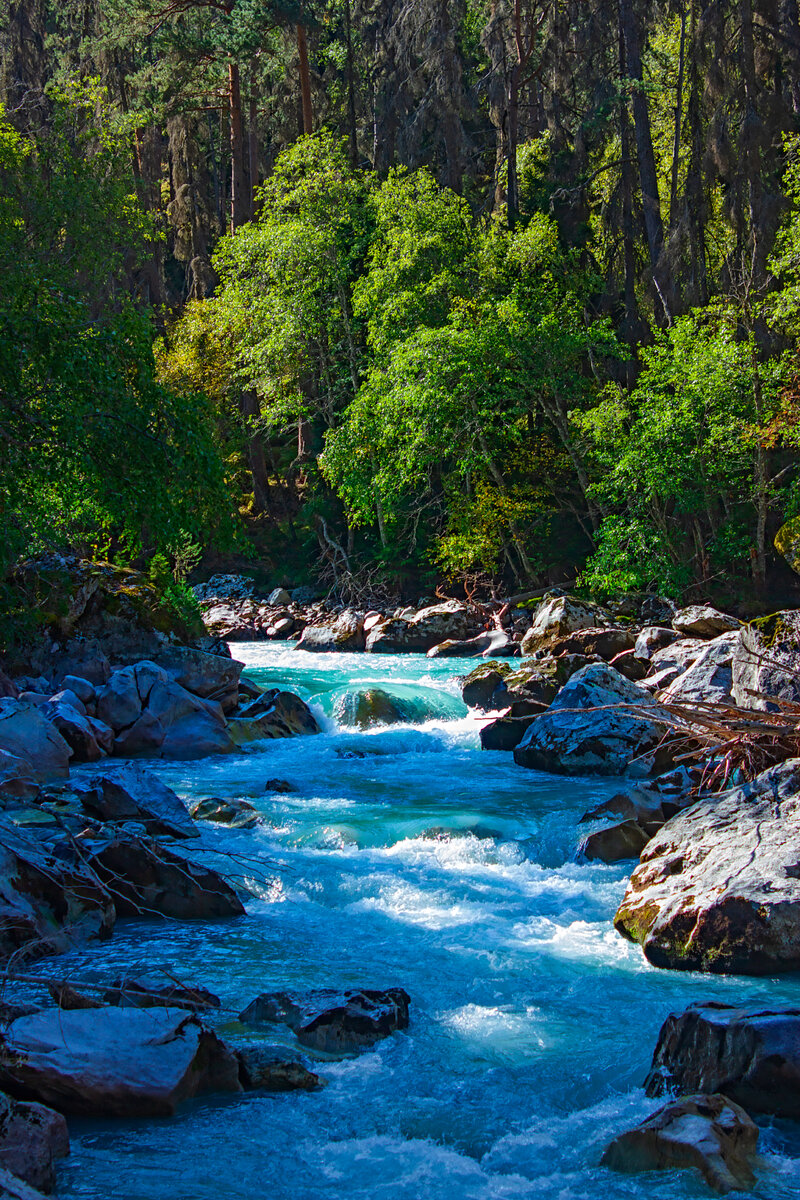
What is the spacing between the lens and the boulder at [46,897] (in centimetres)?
598

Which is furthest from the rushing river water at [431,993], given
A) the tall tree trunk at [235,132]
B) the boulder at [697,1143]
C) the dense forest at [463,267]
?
the tall tree trunk at [235,132]

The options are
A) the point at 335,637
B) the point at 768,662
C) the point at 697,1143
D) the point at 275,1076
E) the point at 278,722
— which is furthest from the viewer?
the point at 335,637

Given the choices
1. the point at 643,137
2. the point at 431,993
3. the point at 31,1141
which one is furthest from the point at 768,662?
the point at 643,137

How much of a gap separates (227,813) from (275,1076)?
4633 millimetres

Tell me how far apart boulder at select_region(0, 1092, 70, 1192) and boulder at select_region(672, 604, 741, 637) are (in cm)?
1319

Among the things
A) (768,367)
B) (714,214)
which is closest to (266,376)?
(714,214)

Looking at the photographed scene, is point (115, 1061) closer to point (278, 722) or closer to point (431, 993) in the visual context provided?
point (431, 993)

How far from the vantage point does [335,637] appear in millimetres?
21453

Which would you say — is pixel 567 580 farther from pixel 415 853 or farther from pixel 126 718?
pixel 415 853

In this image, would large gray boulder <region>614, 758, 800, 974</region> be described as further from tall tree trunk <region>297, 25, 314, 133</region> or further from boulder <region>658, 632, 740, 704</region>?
tall tree trunk <region>297, 25, 314, 133</region>

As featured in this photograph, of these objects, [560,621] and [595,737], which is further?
[560,621]

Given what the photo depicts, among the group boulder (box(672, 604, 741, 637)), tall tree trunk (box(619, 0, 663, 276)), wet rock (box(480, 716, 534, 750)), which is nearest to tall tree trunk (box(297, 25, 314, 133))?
tall tree trunk (box(619, 0, 663, 276))

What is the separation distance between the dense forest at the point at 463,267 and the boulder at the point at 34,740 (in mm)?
2328

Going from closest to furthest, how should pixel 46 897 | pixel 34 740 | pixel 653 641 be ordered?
pixel 46 897
pixel 34 740
pixel 653 641
